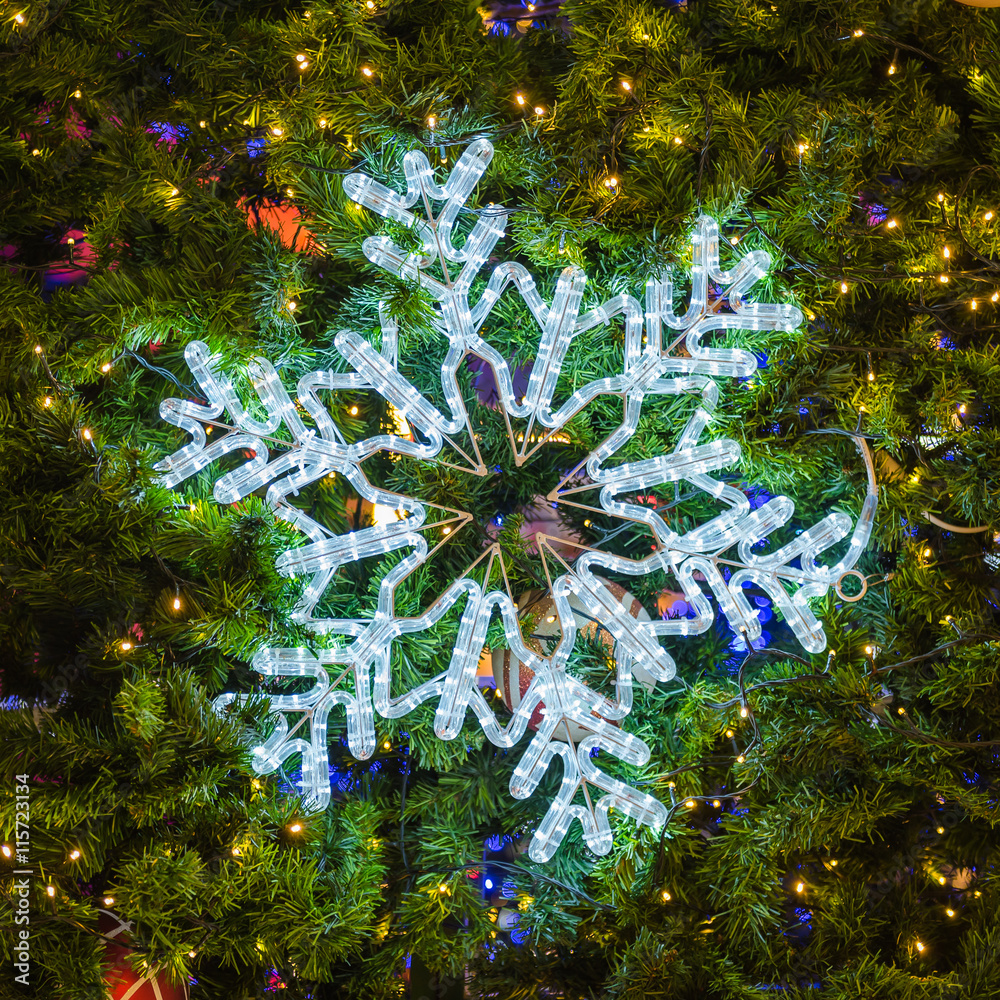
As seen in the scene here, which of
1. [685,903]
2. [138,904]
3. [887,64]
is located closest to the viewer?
[138,904]

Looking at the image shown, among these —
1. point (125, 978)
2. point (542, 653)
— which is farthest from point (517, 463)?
point (125, 978)

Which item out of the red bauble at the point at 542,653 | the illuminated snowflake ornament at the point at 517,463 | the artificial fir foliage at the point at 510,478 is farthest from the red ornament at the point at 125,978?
the red bauble at the point at 542,653

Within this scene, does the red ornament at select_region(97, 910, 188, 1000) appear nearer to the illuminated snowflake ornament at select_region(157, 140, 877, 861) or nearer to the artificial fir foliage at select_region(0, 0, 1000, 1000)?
the artificial fir foliage at select_region(0, 0, 1000, 1000)

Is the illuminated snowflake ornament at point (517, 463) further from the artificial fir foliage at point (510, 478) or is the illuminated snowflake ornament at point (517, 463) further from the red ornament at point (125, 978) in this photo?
the red ornament at point (125, 978)

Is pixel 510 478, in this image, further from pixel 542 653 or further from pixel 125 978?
pixel 125 978

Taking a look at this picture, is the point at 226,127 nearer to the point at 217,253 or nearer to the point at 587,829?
the point at 217,253

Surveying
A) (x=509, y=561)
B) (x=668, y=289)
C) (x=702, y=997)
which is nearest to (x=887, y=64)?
(x=668, y=289)
